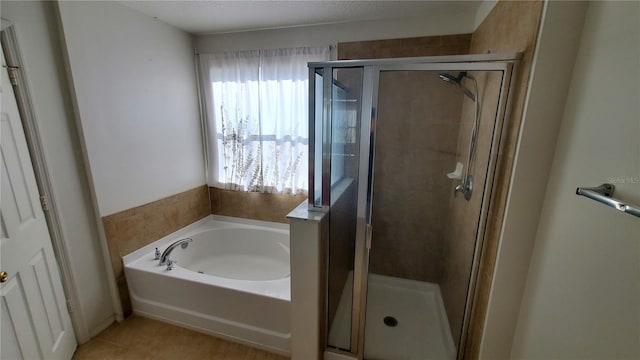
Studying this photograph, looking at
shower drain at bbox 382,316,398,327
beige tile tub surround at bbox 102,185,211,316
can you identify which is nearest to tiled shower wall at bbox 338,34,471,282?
shower drain at bbox 382,316,398,327

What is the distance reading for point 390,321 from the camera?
1977 millimetres

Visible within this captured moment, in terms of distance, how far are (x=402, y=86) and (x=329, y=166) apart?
0.85m

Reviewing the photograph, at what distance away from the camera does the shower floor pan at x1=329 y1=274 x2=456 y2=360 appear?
1686 millimetres

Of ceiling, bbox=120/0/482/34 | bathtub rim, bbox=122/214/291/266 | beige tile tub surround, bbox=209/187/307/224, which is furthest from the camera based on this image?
beige tile tub surround, bbox=209/187/307/224

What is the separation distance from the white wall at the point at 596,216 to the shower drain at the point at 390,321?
101 cm

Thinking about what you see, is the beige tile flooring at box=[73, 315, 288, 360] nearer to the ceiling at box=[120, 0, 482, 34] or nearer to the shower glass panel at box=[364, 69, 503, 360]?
the shower glass panel at box=[364, 69, 503, 360]

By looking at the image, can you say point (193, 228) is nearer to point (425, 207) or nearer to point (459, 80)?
point (425, 207)

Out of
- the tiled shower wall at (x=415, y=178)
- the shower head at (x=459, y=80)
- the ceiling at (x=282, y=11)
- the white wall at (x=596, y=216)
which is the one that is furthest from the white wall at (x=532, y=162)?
the ceiling at (x=282, y=11)

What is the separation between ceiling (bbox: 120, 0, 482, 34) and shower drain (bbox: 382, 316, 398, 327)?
92.2 inches

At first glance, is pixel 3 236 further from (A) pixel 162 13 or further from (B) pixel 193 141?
(A) pixel 162 13

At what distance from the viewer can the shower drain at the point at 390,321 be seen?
1.95 metres

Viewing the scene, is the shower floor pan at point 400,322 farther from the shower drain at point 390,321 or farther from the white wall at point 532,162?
the white wall at point 532,162

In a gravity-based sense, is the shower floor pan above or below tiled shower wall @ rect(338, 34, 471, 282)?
below

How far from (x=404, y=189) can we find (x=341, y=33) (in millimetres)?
1443
